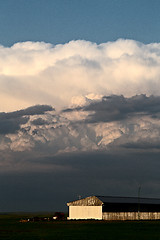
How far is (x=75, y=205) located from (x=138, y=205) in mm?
19693

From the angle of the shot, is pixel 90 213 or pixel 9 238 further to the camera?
pixel 90 213

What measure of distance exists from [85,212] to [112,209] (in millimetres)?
7941

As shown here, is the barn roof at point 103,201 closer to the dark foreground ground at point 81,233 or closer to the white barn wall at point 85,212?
the white barn wall at point 85,212

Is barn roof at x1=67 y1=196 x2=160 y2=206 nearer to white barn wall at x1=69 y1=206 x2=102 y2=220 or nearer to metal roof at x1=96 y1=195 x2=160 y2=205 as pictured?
metal roof at x1=96 y1=195 x2=160 y2=205

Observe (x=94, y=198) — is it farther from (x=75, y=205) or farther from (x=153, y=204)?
(x=153, y=204)

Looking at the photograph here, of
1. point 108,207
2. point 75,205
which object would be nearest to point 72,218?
point 75,205

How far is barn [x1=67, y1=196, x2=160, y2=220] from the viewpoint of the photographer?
12325cm

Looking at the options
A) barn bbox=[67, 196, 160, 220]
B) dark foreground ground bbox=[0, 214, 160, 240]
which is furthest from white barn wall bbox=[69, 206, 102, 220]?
dark foreground ground bbox=[0, 214, 160, 240]

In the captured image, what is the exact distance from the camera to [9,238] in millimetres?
58438

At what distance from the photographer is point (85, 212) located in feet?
411

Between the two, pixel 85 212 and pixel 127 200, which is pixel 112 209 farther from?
pixel 127 200

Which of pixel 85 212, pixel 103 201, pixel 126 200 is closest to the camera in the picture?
pixel 103 201

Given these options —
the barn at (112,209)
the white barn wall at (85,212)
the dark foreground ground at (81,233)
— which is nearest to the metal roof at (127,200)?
the barn at (112,209)

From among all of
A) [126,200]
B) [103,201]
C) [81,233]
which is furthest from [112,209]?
[81,233]
